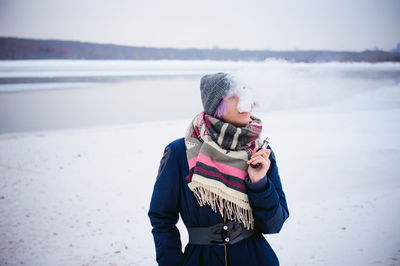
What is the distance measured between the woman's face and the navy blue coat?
0.81 feet

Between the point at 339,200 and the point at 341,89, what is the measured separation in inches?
524

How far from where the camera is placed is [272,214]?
1.22m

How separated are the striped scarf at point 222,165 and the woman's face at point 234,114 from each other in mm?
36

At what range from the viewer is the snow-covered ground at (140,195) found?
290cm

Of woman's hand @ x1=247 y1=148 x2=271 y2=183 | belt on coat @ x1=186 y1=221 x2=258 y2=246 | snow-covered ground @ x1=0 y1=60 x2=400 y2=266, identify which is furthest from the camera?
snow-covered ground @ x1=0 y1=60 x2=400 y2=266

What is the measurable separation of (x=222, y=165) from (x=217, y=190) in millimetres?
111

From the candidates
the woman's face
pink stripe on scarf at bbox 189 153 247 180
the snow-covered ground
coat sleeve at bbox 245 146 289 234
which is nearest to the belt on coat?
coat sleeve at bbox 245 146 289 234

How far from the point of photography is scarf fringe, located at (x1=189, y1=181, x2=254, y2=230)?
1.21m

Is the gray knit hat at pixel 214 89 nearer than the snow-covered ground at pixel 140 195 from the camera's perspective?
Yes

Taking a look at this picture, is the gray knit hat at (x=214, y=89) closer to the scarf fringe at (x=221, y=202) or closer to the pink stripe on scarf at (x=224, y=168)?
the pink stripe on scarf at (x=224, y=168)

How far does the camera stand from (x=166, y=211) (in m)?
1.25

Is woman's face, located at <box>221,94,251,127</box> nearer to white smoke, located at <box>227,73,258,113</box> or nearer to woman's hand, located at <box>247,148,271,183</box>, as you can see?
white smoke, located at <box>227,73,258,113</box>

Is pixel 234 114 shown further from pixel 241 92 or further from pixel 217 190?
pixel 217 190

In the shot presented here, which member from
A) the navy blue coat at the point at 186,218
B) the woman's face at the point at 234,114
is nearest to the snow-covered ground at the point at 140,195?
the navy blue coat at the point at 186,218
